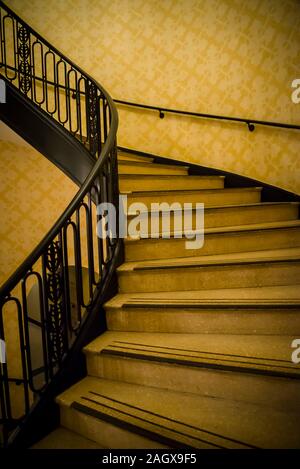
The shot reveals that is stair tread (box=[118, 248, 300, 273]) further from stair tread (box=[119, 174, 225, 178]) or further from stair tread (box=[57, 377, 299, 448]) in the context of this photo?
stair tread (box=[119, 174, 225, 178])

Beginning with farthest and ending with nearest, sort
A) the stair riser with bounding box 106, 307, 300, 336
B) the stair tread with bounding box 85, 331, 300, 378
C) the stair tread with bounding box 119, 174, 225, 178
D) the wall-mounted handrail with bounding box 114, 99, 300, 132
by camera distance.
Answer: the wall-mounted handrail with bounding box 114, 99, 300, 132, the stair tread with bounding box 119, 174, 225, 178, the stair riser with bounding box 106, 307, 300, 336, the stair tread with bounding box 85, 331, 300, 378

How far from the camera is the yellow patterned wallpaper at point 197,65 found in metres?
3.37

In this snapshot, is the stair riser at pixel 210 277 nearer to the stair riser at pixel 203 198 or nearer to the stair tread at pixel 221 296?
the stair tread at pixel 221 296

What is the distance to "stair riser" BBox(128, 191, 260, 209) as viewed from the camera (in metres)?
2.79

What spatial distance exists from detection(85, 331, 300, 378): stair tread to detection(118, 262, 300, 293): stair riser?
35 cm

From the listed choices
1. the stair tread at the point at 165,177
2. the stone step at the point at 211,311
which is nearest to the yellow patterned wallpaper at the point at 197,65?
Result: the stair tread at the point at 165,177

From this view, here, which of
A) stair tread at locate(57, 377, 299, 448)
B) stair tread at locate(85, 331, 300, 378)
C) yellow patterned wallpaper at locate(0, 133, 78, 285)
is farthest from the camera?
yellow patterned wallpaper at locate(0, 133, 78, 285)

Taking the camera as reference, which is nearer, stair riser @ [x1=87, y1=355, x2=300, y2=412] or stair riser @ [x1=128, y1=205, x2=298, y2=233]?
stair riser @ [x1=87, y1=355, x2=300, y2=412]

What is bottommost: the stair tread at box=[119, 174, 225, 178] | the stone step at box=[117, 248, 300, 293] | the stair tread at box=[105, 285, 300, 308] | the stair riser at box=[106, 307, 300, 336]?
the stair riser at box=[106, 307, 300, 336]

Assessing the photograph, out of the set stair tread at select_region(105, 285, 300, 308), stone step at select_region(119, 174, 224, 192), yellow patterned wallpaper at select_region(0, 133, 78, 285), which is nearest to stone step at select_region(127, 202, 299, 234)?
stone step at select_region(119, 174, 224, 192)

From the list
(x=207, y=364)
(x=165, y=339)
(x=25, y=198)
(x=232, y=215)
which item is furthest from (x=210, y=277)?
(x=25, y=198)
